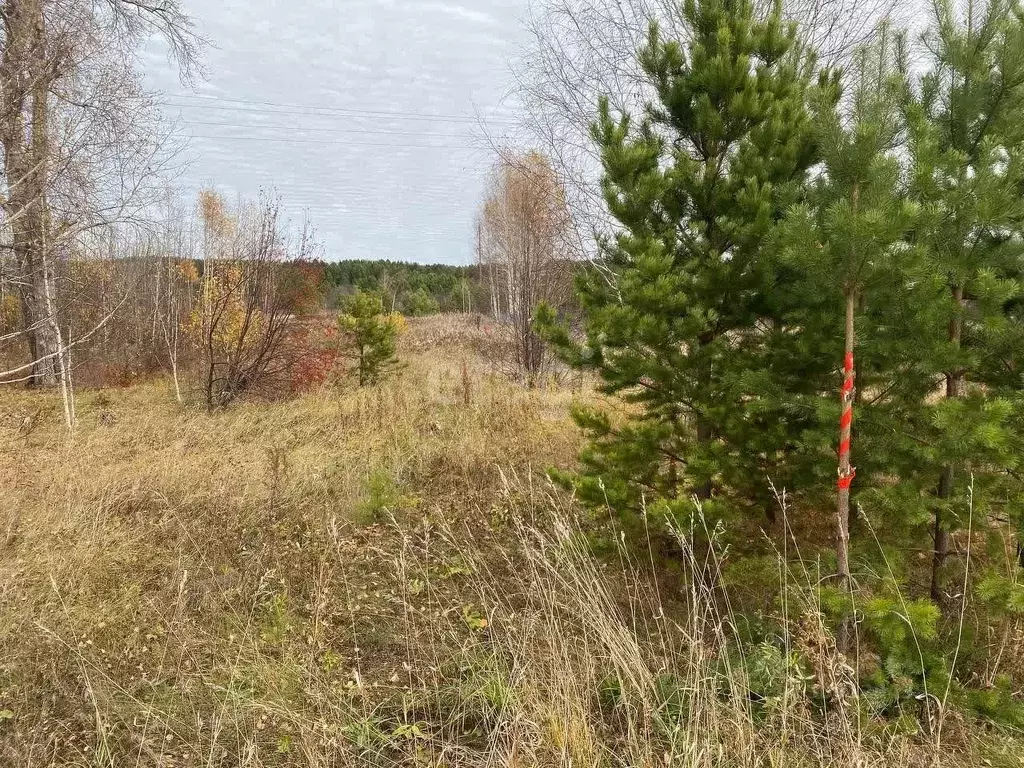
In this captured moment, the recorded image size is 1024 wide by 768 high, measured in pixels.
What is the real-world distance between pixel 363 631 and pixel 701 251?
2.99m

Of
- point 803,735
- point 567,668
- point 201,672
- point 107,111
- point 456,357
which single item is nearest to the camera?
point 803,735

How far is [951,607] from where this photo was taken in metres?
3.04

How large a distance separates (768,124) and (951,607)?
2728 millimetres

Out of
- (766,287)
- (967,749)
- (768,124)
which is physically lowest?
(967,749)

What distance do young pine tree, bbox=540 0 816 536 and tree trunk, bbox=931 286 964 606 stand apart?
0.74 metres

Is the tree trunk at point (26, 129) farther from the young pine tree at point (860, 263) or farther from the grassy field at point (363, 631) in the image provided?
the young pine tree at point (860, 263)

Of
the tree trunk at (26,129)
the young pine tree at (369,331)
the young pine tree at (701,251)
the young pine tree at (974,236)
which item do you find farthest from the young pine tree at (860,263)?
the young pine tree at (369,331)

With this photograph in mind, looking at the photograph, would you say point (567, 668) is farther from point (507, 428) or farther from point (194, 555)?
point (507, 428)

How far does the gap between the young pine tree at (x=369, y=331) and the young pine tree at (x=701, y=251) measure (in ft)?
26.6

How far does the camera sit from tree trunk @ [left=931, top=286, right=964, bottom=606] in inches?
105

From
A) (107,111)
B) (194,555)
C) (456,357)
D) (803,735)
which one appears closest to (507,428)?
(194,555)

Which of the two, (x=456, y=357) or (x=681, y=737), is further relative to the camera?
(x=456, y=357)

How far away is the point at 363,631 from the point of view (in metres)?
3.40

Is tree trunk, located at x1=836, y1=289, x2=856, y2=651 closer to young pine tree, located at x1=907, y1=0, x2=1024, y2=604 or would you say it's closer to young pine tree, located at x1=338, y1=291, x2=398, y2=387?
young pine tree, located at x1=907, y1=0, x2=1024, y2=604
